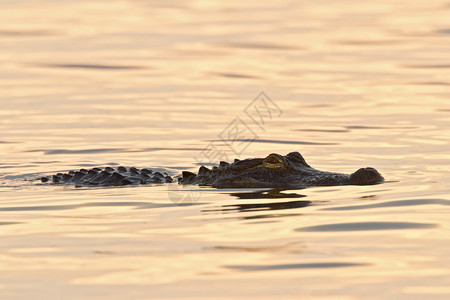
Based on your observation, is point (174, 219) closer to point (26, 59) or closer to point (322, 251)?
point (322, 251)

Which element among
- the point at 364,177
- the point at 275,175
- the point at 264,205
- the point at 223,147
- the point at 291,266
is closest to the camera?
the point at 291,266

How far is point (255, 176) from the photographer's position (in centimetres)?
1464

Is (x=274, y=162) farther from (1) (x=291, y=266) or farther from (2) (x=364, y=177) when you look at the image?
(1) (x=291, y=266)

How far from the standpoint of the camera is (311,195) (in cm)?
1329

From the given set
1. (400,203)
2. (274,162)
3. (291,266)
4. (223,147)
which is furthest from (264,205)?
(223,147)

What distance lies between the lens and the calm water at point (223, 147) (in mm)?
9031

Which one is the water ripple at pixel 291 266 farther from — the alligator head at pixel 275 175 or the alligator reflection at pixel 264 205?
the alligator head at pixel 275 175

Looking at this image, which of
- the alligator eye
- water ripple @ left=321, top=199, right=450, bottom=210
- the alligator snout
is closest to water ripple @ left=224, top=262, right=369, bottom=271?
water ripple @ left=321, top=199, right=450, bottom=210

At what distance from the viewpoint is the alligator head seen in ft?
46.5

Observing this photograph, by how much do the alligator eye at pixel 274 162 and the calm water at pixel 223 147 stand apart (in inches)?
27.7

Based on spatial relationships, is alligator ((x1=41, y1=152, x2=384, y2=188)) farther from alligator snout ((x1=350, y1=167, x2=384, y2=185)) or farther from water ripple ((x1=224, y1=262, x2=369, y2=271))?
water ripple ((x1=224, y1=262, x2=369, y2=271))

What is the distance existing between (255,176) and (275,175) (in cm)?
27

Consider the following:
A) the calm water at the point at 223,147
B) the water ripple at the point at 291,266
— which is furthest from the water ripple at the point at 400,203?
the water ripple at the point at 291,266

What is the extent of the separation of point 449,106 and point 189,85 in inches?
258
